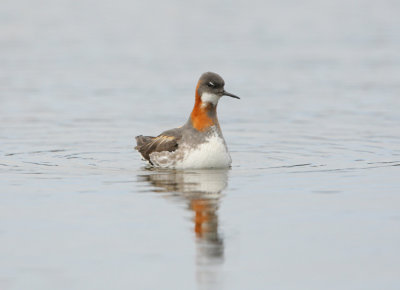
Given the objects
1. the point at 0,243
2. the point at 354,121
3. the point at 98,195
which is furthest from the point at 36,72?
the point at 0,243

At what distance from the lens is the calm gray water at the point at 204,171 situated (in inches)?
374

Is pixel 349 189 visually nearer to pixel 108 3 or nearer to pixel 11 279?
pixel 11 279

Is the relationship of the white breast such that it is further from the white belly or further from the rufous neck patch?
the rufous neck patch

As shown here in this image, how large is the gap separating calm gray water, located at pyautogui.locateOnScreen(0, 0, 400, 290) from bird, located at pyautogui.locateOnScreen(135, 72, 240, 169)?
354 millimetres

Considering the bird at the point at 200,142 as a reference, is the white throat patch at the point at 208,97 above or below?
above

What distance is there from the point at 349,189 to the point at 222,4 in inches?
1525

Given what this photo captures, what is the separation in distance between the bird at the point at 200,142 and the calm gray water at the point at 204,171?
354 millimetres

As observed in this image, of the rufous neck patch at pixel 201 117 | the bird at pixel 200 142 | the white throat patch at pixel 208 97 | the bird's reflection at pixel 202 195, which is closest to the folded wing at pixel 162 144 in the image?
the bird at pixel 200 142

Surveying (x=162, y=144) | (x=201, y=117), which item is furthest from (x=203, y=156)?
(x=162, y=144)

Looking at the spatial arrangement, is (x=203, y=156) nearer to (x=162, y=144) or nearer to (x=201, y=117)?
(x=201, y=117)

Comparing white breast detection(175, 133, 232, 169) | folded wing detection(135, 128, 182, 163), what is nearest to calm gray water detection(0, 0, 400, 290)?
white breast detection(175, 133, 232, 169)

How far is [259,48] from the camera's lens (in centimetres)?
3462

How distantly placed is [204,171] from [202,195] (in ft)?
7.48

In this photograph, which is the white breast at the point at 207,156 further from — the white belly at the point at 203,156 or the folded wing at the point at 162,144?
the folded wing at the point at 162,144
